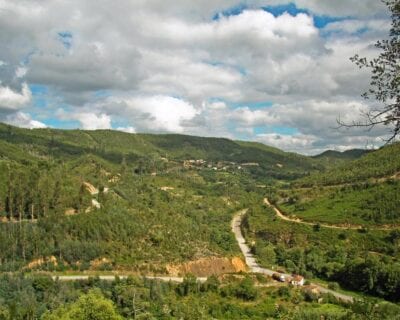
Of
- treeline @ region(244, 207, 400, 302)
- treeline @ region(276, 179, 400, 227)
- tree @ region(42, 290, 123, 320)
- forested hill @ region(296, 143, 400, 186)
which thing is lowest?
treeline @ region(244, 207, 400, 302)

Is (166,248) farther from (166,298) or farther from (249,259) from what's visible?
(249,259)

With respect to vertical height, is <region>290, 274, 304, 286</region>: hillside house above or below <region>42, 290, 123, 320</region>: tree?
below

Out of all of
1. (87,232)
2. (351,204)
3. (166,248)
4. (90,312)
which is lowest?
(166,248)

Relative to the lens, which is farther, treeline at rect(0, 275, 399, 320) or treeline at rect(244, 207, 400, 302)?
treeline at rect(244, 207, 400, 302)

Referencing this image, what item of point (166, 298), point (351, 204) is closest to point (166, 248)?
point (166, 298)

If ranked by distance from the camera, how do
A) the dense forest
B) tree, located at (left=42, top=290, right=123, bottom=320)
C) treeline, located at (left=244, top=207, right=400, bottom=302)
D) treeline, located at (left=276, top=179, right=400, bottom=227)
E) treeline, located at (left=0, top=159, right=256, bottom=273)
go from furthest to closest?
1. treeline, located at (left=276, top=179, right=400, bottom=227)
2. treeline, located at (left=244, top=207, right=400, bottom=302)
3. treeline, located at (left=0, top=159, right=256, bottom=273)
4. the dense forest
5. tree, located at (left=42, top=290, right=123, bottom=320)

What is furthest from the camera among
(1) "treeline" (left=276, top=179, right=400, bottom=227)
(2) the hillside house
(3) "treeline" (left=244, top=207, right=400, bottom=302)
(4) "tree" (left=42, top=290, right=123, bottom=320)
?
(1) "treeline" (left=276, top=179, right=400, bottom=227)

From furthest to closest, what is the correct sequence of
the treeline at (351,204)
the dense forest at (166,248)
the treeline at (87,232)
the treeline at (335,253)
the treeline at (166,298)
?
the treeline at (351,204)
the treeline at (335,253)
the treeline at (87,232)
the dense forest at (166,248)
the treeline at (166,298)

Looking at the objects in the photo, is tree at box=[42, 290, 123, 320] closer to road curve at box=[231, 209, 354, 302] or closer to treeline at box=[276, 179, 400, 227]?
road curve at box=[231, 209, 354, 302]

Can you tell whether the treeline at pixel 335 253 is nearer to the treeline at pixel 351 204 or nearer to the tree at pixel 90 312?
the treeline at pixel 351 204

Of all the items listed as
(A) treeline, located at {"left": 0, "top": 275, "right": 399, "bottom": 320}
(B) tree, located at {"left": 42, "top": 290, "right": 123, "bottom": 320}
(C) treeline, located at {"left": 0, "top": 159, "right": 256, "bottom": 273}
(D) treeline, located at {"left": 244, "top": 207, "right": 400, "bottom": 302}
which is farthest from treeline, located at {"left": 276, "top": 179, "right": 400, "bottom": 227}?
(B) tree, located at {"left": 42, "top": 290, "right": 123, "bottom": 320}

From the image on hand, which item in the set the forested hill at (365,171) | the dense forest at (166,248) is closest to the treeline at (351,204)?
the dense forest at (166,248)

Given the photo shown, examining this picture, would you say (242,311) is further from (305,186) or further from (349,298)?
(305,186)
